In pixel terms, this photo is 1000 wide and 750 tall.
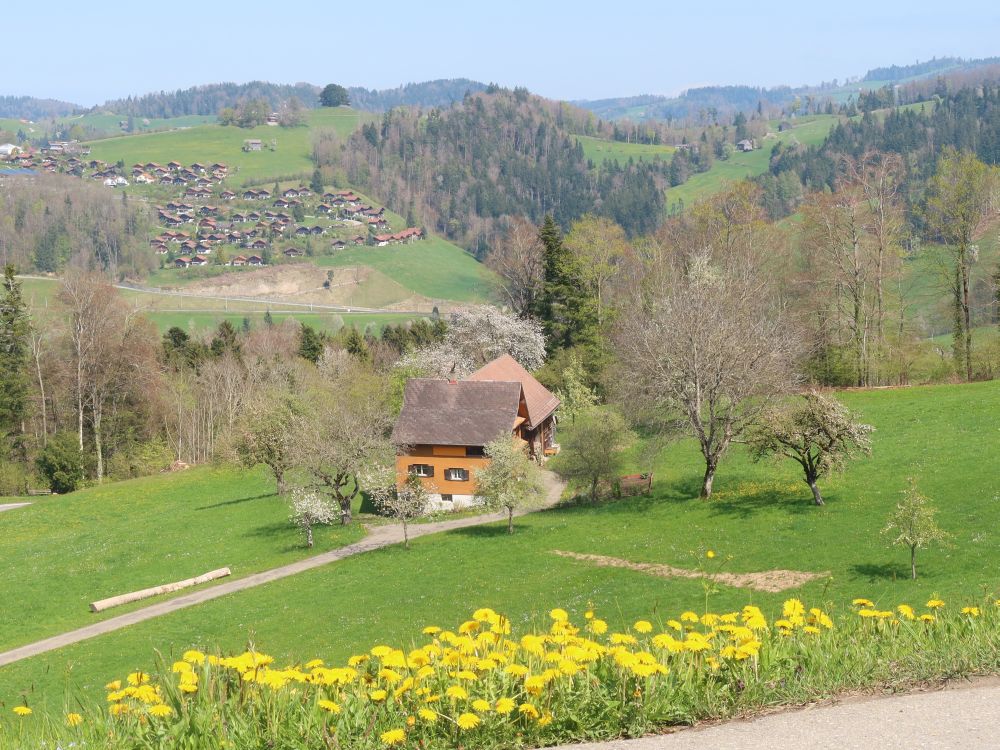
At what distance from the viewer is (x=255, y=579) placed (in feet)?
134

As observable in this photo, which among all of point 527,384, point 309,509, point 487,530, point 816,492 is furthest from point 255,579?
point 527,384

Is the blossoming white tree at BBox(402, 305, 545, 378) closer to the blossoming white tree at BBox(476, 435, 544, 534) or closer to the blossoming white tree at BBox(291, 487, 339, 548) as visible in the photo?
the blossoming white tree at BBox(291, 487, 339, 548)

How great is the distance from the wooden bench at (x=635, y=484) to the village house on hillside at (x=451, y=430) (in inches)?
286

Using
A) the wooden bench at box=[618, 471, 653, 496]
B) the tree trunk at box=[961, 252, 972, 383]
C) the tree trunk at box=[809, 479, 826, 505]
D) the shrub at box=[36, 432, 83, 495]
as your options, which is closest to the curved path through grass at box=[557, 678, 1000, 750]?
the tree trunk at box=[809, 479, 826, 505]

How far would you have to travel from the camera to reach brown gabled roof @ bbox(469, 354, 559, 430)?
62838 millimetres

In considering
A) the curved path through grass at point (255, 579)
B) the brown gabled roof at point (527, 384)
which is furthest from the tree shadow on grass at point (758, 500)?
the brown gabled roof at point (527, 384)

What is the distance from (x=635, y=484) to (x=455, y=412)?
12.4 metres

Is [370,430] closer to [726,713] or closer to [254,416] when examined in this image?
[254,416]

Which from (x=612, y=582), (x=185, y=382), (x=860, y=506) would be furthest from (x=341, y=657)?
(x=185, y=382)

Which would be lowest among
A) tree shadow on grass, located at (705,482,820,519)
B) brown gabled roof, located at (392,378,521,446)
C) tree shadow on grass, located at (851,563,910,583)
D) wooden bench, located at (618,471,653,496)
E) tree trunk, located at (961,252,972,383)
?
wooden bench, located at (618,471,653,496)

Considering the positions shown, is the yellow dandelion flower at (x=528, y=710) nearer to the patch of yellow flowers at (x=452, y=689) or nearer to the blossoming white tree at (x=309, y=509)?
the patch of yellow flowers at (x=452, y=689)

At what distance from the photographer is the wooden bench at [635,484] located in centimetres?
4794

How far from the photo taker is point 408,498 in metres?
47.3

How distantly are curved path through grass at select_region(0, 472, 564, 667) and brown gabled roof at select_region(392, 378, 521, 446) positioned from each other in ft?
16.6
